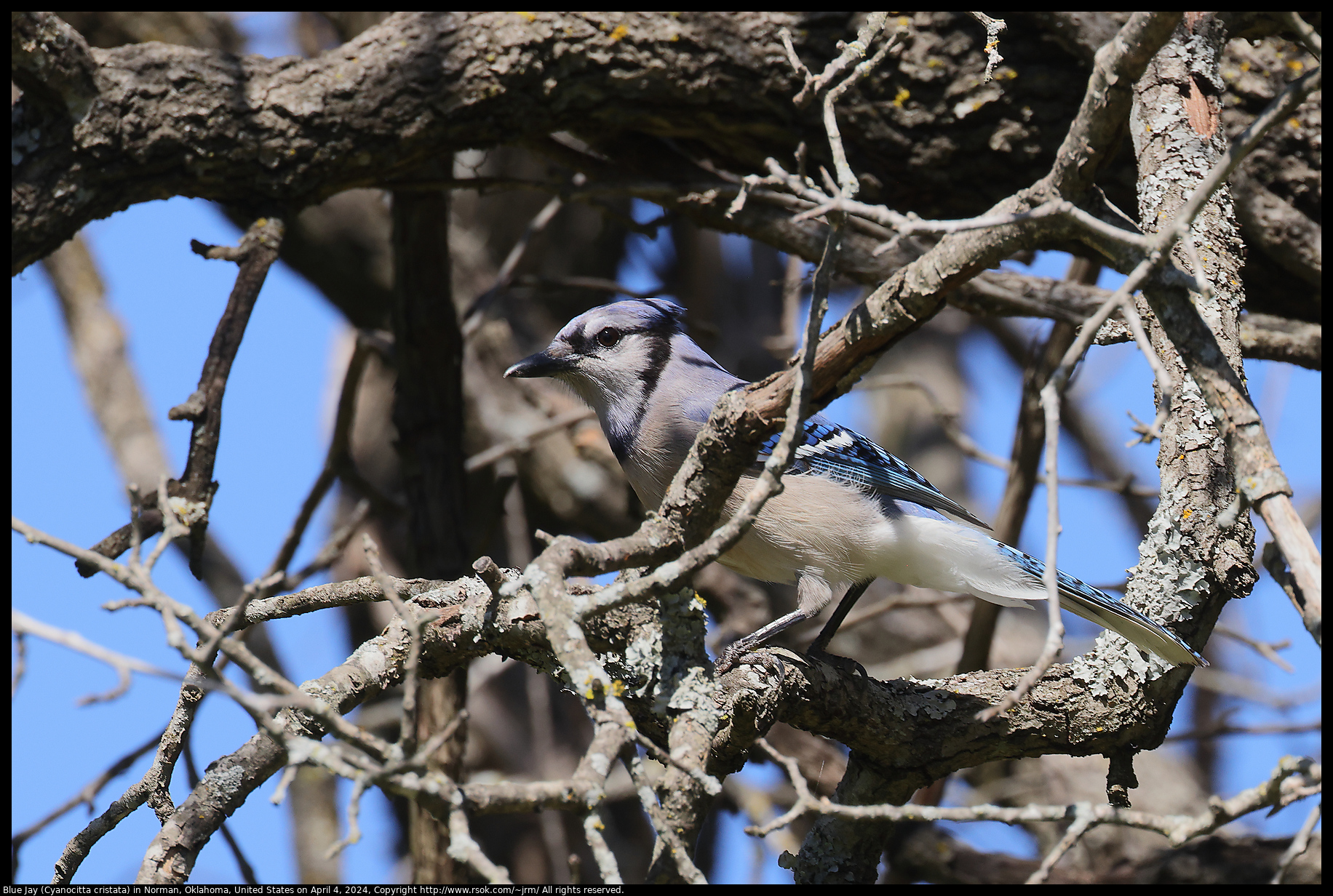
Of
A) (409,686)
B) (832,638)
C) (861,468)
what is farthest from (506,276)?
(409,686)

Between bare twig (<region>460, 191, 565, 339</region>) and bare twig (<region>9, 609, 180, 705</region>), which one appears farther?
bare twig (<region>460, 191, 565, 339</region>)

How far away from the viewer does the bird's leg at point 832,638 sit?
8.48ft

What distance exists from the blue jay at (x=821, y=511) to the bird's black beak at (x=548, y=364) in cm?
1

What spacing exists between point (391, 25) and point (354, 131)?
1.24 feet

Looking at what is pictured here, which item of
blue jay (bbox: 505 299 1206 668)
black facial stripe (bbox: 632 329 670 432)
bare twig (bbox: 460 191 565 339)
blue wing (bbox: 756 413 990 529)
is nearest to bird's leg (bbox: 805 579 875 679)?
blue jay (bbox: 505 299 1206 668)

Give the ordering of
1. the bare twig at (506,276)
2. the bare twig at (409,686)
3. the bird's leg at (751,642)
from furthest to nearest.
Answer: the bare twig at (506,276)
the bird's leg at (751,642)
the bare twig at (409,686)

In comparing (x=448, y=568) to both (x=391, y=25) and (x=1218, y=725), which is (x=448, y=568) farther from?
(x=1218, y=725)

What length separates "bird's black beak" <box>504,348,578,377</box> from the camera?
3.58 metres

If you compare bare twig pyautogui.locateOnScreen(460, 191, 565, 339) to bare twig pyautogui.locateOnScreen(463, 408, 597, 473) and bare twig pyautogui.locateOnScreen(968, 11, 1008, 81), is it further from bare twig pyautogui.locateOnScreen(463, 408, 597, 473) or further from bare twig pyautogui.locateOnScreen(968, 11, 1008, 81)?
bare twig pyautogui.locateOnScreen(968, 11, 1008, 81)

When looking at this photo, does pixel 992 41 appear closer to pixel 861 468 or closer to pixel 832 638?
pixel 861 468

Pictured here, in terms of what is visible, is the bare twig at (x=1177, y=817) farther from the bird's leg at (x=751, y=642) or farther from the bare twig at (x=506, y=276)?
the bare twig at (x=506, y=276)

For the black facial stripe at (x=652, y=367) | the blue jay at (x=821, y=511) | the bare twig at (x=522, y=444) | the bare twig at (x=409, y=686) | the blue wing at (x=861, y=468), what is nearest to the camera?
the bare twig at (x=409, y=686)

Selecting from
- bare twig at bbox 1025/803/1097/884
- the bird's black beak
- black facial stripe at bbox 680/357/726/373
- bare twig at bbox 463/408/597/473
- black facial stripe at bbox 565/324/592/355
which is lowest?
bare twig at bbox 1025/803/1097/884

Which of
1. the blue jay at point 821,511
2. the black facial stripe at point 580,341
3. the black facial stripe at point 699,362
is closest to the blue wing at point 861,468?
the blue jay at point 821,511
